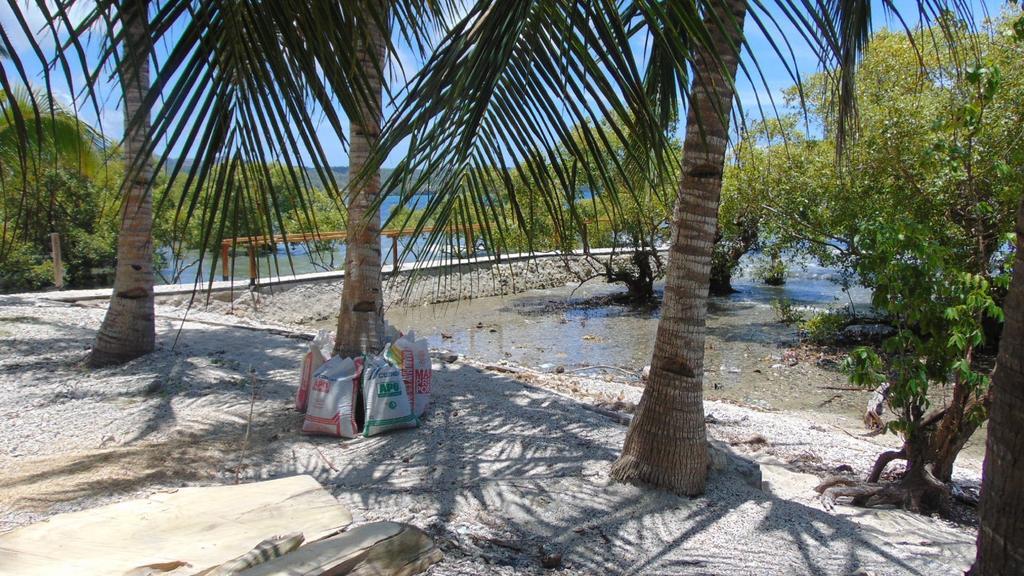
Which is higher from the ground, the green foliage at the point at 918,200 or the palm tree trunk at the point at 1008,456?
the green foliage at the point at 918,200

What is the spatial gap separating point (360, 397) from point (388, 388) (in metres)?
0.24

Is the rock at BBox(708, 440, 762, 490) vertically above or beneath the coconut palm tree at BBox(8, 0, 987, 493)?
beneath

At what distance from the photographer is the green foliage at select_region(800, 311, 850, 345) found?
34.3 ft

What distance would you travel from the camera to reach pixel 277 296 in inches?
507

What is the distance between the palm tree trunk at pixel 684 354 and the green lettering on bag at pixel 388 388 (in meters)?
1.62

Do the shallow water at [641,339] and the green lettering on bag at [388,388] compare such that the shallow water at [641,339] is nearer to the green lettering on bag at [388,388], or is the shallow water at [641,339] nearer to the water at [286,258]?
the green lettering on bag at [388,388]

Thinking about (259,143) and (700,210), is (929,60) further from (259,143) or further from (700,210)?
(259,143)

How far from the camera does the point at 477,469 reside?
4016mm

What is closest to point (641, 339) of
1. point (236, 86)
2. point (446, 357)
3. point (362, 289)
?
point (446, 357)

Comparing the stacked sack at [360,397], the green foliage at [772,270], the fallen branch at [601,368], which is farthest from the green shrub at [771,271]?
the stacked sack at [360,397]

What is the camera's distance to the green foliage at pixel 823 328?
10469 mm

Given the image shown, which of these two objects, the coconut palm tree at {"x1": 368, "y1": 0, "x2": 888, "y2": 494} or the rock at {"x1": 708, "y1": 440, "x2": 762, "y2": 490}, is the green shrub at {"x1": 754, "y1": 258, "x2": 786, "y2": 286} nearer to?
the rock at {"x1": 708, "y1": 440, "x2": 762, "y2": 490}

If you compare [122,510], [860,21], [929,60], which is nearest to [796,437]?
[860,21]

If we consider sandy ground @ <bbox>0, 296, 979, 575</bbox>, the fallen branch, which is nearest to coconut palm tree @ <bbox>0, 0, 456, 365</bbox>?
sandy ground @ <bbox>0, 296, 979, 575</bbox>
